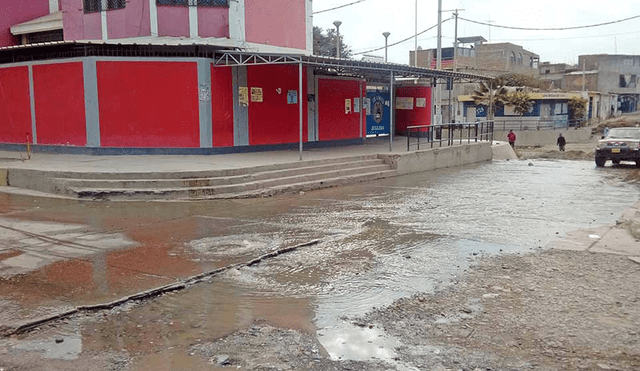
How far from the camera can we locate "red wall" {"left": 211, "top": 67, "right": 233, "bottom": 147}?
53.0 feet

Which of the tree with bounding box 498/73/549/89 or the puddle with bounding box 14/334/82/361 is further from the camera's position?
the tree with bounding box 498/73/549/89

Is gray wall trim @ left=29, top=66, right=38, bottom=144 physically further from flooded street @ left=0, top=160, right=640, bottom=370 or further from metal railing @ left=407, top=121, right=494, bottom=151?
metal railing @ left=407, top=121, right=494, bottom=151

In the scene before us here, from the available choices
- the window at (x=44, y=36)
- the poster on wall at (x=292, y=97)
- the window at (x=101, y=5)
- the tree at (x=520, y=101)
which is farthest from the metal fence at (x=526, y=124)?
the window at (x=101, y=5)

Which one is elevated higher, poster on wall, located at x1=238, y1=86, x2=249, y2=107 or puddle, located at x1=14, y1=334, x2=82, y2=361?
poster on wall, located at x1=238, y1=86, x2=249, y2=107

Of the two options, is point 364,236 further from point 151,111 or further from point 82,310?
point 151,111

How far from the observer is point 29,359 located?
13.9ft

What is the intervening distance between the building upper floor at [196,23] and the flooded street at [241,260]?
725 centimetres

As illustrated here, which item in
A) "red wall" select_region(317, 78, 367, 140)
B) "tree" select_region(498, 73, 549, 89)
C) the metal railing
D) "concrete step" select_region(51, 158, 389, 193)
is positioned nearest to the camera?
"concrete step" select_region(51, 158, 389, 193)

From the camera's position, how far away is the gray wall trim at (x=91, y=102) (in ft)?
51.7

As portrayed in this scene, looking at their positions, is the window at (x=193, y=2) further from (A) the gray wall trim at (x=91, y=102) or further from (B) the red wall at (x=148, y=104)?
(A) the gray wall trim at (x=91, y=102)

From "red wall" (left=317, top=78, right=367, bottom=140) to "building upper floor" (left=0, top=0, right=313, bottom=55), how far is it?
1.66 meters

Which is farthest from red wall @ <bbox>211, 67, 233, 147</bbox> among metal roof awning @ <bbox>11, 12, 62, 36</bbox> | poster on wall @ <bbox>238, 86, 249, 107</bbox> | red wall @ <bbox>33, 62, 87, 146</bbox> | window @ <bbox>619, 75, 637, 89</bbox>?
window @ <bbox>619, 75, 637, 89</bbox>

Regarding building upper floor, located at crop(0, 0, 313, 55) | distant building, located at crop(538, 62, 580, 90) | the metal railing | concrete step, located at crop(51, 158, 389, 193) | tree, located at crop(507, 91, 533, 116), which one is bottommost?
concrete step, located at crop(51, 158, 389, 193)

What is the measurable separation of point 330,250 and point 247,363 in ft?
11.6
